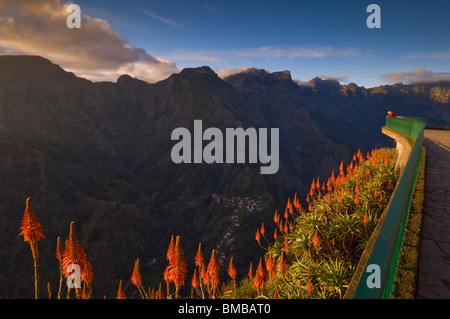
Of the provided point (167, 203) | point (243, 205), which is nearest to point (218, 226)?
point (243, 205)

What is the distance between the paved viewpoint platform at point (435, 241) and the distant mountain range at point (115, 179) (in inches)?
2770

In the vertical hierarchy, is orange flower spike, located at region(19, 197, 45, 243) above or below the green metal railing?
below

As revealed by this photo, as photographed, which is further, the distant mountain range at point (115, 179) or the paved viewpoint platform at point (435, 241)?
the distant mountain range at point (115, 179)

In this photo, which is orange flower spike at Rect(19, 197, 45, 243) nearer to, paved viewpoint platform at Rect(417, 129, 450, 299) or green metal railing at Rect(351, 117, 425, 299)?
green metal railing at Rect(351, 117, 425, 299)

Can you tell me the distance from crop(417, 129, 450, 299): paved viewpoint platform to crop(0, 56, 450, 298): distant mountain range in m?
70.4

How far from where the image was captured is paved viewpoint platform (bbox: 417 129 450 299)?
118 inches

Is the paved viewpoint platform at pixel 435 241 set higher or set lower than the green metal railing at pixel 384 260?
lower

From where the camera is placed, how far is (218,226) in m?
94.0

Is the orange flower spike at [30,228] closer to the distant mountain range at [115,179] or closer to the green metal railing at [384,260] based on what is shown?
the green metal railing at [384,260]

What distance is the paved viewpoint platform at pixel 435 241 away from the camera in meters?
3.00

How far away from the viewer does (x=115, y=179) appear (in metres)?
118

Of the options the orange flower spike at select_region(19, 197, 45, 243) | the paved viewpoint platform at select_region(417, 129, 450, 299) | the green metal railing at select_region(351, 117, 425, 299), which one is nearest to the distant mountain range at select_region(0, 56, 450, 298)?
the orange flower spike at select_region(19, 197, 45, 243)

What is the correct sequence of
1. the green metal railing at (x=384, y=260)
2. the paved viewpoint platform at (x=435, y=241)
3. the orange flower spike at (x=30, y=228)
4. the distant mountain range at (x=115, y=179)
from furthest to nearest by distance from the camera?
1. the distant mountain range at (x=115, y=179)
2. the orange flower spike at (x=30, y=228)
3. the paved viewpoint platform at (x=435, y=241)
4. the green metal railing at (x=384, y=260)

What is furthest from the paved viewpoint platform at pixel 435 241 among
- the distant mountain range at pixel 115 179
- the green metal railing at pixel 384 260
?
Answer: the distant mountain range at pixel 115 179
